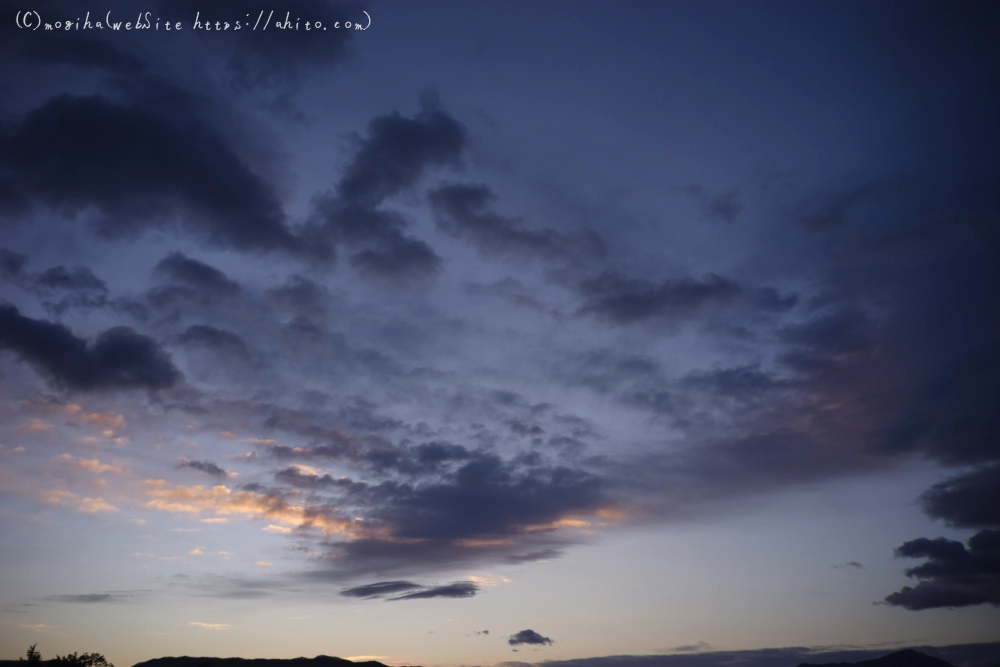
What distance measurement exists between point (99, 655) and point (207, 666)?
23327mm

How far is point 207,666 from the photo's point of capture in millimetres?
119500

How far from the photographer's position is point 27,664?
318ft

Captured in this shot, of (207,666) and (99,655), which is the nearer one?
(99,655)

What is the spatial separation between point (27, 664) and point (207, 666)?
31.3m

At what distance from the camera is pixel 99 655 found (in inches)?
3996

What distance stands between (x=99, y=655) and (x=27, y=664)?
31.4ft

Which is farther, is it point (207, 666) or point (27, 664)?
point (207, 666)

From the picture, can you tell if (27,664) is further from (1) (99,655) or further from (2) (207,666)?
Result: (2) (207,666)

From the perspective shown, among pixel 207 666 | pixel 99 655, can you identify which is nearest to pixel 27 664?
pixel 99 655
